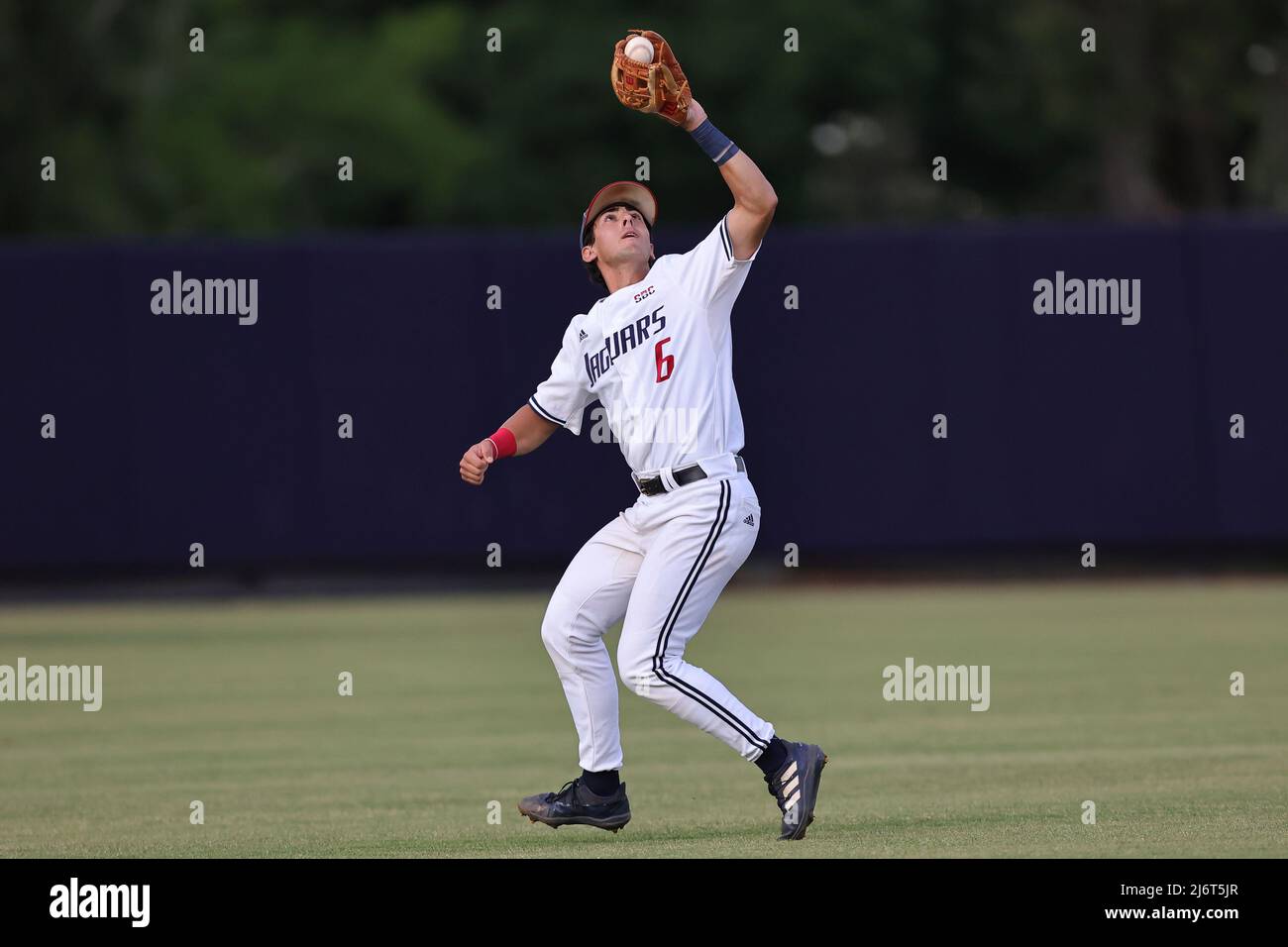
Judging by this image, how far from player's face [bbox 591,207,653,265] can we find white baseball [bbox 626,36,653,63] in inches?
34.6

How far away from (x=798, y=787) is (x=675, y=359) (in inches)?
68.5

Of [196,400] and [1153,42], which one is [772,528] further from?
[1153,42]

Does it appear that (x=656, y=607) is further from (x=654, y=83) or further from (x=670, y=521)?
(x=654, y=83)

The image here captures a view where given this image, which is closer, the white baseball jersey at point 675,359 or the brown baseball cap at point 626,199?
the white baseball jersey at point 675,359

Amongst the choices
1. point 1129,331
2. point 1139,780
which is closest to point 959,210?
point 1129,331

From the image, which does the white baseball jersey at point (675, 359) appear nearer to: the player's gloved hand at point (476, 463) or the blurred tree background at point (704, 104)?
the player's gloved hand at point (476, 463)

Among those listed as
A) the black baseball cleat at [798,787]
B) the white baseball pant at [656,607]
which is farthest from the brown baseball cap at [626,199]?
the black baseball cleat at [798,787]

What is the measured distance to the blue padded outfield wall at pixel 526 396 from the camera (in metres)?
20.4

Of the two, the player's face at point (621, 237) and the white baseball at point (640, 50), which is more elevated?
the white baseball at point (640, 50)

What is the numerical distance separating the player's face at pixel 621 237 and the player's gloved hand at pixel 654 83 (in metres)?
0.66

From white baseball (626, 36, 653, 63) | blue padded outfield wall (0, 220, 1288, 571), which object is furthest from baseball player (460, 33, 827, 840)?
blue padded outfield wall (0, 220, 1288, 571)

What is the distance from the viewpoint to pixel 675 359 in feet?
27.1

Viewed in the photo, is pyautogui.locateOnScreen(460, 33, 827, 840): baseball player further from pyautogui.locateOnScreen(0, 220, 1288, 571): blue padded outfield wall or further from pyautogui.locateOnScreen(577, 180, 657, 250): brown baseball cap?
pyautogui.locateOnScreen(0, 220, 1288, 571): blue padded outfield wall

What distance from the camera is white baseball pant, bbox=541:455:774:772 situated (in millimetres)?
8109
